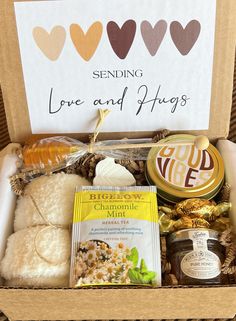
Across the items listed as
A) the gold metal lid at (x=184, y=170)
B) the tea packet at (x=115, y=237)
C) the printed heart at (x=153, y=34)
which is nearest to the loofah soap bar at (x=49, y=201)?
the tea packet at (x=115, y=237)

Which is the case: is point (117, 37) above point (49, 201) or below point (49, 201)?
above

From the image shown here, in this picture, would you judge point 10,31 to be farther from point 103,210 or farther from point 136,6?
point 103,210

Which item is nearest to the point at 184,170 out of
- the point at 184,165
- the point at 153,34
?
the point at 184,165

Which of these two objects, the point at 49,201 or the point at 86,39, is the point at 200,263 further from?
the point at 86,39

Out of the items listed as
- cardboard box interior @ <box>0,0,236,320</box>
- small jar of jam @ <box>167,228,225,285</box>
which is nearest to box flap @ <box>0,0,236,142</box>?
cardboard box interior @ <box>0,0,236,320</box>

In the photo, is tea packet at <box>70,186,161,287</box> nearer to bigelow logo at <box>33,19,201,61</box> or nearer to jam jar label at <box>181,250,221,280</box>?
jam jar label at <box>181,250,221,280</box>

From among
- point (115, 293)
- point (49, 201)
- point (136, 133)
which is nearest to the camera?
point (115, 293)

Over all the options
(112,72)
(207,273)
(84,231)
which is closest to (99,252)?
(84,231)

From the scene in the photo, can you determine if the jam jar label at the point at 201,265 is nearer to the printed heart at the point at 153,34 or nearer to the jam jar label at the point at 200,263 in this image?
the jam jar label at the point at 200,263
